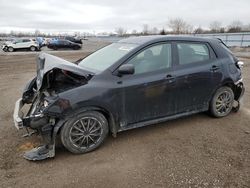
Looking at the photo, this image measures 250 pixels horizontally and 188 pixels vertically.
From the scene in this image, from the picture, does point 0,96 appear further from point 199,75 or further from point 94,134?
point 199,75

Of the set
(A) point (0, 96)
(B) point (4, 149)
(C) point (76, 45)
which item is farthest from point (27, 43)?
(B) point (4, 149)

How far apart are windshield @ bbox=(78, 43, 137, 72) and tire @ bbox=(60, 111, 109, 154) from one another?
772 millimetres

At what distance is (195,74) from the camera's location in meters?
4.31

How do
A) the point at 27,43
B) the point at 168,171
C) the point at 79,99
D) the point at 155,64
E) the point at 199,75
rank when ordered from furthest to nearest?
the point at 27,43, the point at 199,75, the point at 155,64, the point at 79,99, the point at 168,171

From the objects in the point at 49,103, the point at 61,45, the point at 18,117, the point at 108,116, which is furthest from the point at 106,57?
the point at 61,45

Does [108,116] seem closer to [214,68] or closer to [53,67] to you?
[53,67]

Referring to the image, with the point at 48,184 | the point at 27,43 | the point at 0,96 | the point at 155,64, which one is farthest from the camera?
the point at 27,43

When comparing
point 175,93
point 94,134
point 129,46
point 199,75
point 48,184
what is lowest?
point 48,184

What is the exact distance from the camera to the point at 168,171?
3.14 meters

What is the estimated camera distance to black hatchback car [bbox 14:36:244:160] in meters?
3.41

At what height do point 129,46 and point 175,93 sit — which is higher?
point 129,46

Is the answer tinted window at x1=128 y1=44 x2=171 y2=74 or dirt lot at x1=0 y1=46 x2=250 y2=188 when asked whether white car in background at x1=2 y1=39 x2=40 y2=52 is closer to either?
dirt lot at x1=0 y1=46 x2=250 y2=188

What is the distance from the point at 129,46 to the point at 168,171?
2102 mm

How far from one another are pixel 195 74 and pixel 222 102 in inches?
40.2
